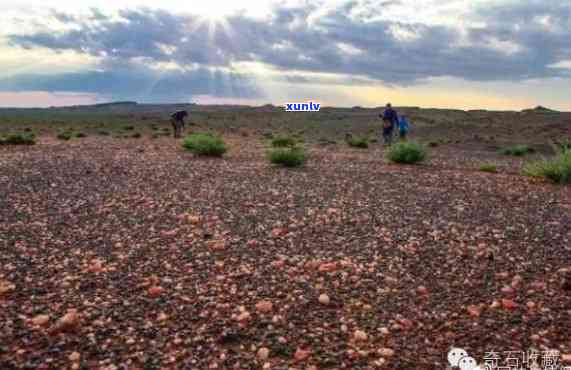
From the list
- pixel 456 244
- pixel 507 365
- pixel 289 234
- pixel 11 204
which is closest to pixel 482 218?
pixel 456 244

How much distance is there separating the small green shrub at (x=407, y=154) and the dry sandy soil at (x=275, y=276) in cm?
560

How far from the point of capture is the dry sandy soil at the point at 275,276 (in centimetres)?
463

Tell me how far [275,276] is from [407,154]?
1157 centimetres

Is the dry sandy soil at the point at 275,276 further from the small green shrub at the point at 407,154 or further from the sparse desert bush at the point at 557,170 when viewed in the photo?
the small green shrub at the point at 407,154

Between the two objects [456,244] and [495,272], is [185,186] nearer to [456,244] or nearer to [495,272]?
[456,244]

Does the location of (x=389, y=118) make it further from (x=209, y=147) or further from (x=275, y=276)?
(x=275, y=276)

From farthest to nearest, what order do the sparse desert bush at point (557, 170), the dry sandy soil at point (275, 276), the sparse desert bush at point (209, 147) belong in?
1. the sparse desert bush at point (209, 147)
2. the sparse desert bush at point (557, 170)
3. the dry sandy soil at point (275, 276)

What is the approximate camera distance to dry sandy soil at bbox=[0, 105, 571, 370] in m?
4.63

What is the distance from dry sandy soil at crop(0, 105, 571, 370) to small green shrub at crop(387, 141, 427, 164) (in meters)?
5.60

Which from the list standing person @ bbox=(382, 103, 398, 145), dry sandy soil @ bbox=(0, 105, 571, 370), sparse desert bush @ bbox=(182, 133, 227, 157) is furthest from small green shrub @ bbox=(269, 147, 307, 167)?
standing person @ bbox=(382, 103, 398, 145)

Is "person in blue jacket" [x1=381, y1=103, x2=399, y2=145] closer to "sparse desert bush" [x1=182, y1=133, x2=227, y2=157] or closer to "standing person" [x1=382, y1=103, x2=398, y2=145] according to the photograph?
"standing person" [x1=382, y1=103, x2=398, y2=145]

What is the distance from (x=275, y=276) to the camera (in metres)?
6.11

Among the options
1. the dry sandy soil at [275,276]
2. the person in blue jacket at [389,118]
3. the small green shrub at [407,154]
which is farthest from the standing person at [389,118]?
the dry sandy soil at [275,276]

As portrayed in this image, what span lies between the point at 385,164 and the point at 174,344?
13.2 m
